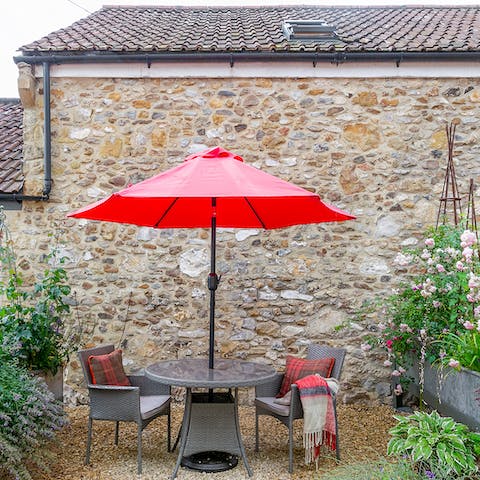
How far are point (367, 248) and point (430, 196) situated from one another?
0.92 m

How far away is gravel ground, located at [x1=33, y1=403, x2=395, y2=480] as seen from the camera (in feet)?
14.7

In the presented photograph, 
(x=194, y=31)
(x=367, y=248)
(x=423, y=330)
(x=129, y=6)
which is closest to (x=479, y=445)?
(x=423, y=330)

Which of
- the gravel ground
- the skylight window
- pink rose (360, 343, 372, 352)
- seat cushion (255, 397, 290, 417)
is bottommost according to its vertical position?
the gravel ground

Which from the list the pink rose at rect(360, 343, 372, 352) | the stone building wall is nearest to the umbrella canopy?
the stone building wall

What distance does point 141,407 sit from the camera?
15.5 ft

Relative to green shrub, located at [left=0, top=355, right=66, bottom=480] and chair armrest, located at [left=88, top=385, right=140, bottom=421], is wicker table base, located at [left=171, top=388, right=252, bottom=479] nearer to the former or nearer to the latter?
chair armrest, located at [left=88, top=385, right=140, bottom=421]

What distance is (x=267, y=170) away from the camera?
22.2ft

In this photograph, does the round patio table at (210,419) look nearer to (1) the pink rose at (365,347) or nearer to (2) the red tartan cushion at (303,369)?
(2) the red tartan cushion at (303,369)

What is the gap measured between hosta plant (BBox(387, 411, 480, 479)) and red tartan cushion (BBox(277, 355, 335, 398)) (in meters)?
1.06

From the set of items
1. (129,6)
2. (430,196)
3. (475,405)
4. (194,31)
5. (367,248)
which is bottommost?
(475,405)

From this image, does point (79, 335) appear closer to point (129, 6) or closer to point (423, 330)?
point (423, 330)

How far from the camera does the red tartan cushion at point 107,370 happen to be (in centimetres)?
484

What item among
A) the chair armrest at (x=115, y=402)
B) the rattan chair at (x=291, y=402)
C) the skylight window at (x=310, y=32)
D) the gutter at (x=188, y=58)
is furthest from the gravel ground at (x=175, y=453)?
the skylight window at (x=310, y=32)

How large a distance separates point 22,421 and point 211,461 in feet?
4.80
